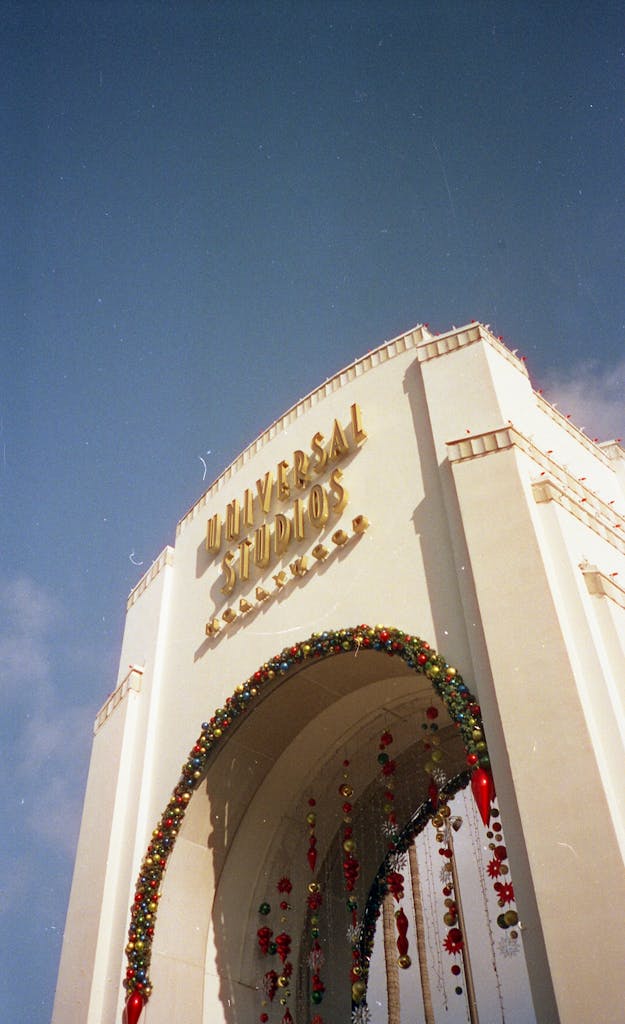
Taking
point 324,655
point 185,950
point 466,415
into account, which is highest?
point 466,415

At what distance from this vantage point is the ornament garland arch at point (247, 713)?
7172mm

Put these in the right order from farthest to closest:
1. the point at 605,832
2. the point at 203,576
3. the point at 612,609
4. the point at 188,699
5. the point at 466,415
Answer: the point at 203,576
the point at 188,699
the point at 466,415
the point at 612,609
the point at 605,832

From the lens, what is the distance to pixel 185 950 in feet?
30.7

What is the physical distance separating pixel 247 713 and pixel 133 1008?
311 cm

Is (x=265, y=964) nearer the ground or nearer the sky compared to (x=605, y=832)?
nearer the sky

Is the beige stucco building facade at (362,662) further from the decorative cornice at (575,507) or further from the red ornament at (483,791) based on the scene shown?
the red ornament at (483,791)

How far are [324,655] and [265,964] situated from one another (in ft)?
12.4

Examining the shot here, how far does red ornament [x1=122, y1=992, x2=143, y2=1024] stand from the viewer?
341 inches

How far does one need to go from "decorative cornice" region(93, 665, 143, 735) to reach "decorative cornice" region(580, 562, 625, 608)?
6.47m

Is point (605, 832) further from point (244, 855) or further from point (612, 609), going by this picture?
point (244, 855)

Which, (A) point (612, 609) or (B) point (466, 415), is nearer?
(A) point (612, 609)

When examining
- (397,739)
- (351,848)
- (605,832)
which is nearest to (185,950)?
(351,848)

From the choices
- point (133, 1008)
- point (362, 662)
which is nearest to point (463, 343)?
point (362, 662)

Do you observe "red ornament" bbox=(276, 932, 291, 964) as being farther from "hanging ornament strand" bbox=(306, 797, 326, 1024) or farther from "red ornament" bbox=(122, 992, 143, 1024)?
"red ornament" bbox=(122, 992, 143, 1024)
